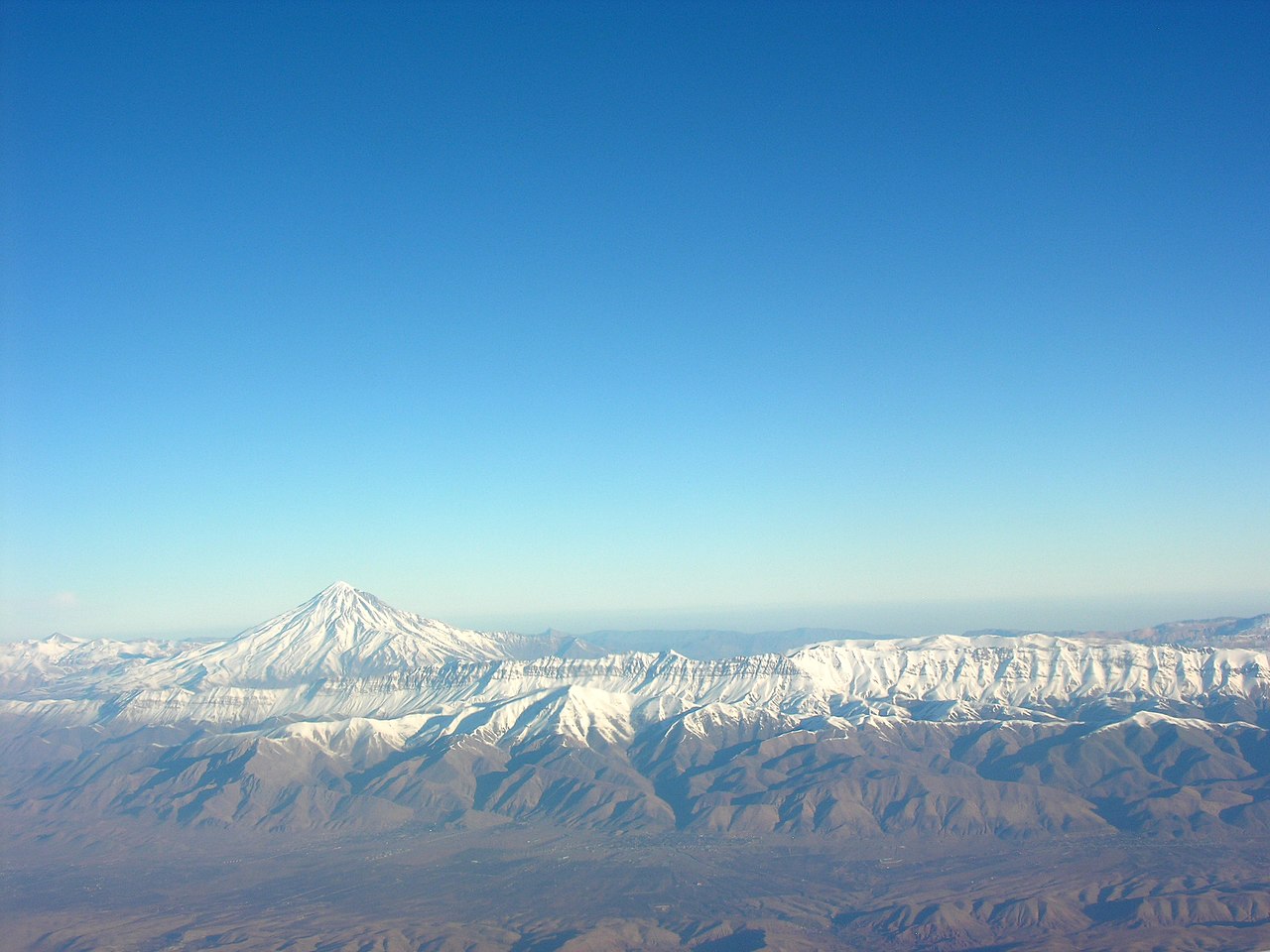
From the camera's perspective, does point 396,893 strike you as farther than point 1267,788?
No

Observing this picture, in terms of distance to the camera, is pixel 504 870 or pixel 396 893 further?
pixel 504 870

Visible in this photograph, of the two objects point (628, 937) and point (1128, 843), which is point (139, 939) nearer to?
point (628, 937)

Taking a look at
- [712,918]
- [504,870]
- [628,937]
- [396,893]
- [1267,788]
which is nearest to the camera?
[628,937]

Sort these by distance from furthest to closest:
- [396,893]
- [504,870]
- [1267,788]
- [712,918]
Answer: [1267,788], [504,870], [396,893], [712,918]

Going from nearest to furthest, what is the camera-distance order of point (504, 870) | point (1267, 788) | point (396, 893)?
point (396, 893) → point (504, 870) → point (1267, 788)

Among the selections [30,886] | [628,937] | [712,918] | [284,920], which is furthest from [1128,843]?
[30,886]

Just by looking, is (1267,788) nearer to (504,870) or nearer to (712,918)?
(712,918)

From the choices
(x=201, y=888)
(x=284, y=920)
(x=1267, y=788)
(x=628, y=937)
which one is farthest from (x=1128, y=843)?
(x=201, y=888)

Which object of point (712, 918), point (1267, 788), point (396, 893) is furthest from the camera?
point (1267, 788)
